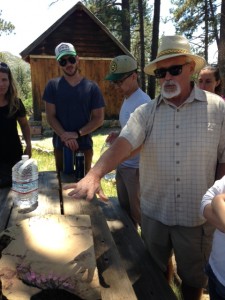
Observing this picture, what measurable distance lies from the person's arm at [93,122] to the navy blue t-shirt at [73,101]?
2.0 inches

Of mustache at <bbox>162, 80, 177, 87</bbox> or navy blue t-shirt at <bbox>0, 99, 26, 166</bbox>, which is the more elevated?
mustache at <bbox>162, 80, 177, 87</bbox>

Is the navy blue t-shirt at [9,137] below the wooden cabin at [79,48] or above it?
below

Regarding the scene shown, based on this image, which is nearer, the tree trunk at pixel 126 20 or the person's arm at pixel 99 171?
the person's arm at pixel 99 171

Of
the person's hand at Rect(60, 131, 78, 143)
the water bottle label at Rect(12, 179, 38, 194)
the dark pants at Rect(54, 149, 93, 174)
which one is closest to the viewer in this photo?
the water bottle label at Rect(12, 179, 38, 194)

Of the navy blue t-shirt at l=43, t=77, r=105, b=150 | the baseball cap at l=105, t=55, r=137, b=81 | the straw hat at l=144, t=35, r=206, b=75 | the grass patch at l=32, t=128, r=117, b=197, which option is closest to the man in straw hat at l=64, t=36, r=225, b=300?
the straw hat at l=144, t=35, r=206, b=75

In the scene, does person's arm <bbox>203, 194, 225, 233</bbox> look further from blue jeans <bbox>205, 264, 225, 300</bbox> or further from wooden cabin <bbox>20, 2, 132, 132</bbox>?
wooden cabin <bbox>20, 2, 132, 132</bbox>

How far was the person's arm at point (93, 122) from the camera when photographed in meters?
3.83

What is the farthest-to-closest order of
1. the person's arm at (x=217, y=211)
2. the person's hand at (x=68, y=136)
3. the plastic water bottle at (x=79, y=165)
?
the person's hand at (x=68, y=136) < the plastic water bottle at (x=79, y=165) < the person's arm at (x=217, y=211)

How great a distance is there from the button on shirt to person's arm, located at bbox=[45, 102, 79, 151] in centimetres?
123

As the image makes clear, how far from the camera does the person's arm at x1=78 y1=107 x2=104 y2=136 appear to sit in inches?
151

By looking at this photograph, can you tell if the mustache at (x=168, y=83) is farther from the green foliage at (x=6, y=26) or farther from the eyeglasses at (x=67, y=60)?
the green foliage at (x=6, y=26)

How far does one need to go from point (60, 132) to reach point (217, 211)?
252cm

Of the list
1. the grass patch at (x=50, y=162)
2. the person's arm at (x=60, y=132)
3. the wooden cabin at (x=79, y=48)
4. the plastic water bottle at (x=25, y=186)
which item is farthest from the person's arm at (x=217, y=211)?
the wooden cabin at (x=79, y=48)

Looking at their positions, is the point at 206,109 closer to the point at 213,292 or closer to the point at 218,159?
the point at 218,159
